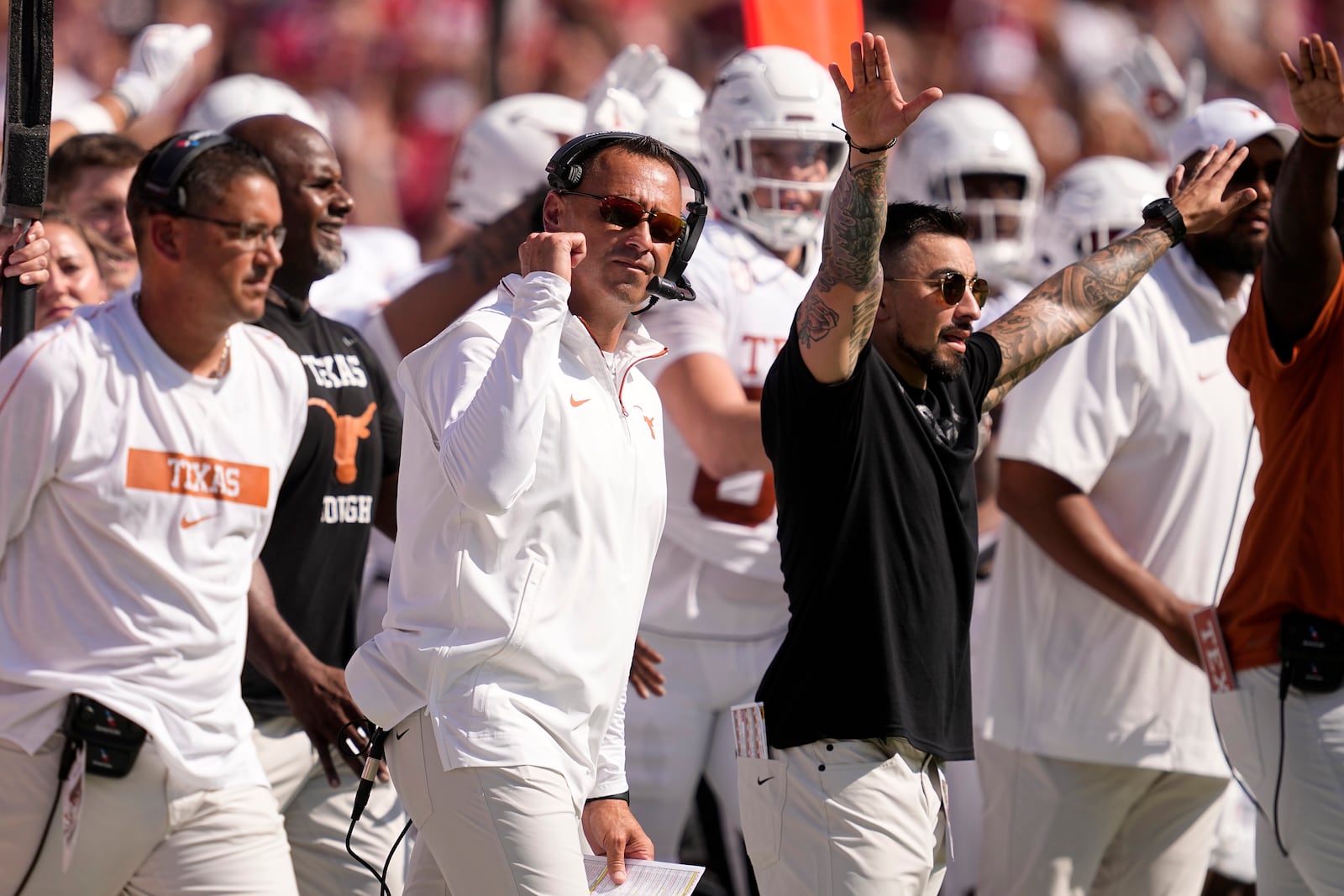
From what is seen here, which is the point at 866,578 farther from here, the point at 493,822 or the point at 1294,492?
the point at 1294,492

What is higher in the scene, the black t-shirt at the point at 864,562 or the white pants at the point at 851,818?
the black t-shirt at the point at 864,562

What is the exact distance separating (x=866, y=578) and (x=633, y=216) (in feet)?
2.71

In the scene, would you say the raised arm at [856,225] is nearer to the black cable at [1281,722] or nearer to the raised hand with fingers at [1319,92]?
the raised hand with fingers at [1319,92]

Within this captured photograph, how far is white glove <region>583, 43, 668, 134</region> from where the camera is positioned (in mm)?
6535

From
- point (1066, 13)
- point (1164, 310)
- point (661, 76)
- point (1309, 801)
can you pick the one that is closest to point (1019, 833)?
point (1309, 801)

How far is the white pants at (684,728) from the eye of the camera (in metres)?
5.27

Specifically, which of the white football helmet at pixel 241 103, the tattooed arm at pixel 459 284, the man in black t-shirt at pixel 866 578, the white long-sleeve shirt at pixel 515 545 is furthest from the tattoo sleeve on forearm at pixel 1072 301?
the white football helmet at pixel 241 103

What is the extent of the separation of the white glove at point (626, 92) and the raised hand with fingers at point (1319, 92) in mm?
2554

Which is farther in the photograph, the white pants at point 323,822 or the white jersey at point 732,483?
the white jersey at point 732,483

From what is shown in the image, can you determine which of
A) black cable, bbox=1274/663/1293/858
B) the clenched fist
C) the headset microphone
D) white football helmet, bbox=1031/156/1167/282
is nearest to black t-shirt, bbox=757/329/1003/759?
the headset microphone

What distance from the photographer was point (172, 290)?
3.99 m

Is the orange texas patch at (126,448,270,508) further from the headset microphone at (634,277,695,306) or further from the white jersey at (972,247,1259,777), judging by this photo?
the white jersey at (972,247,1259,777)

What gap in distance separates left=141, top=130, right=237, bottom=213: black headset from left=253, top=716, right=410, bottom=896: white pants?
50.3 inches

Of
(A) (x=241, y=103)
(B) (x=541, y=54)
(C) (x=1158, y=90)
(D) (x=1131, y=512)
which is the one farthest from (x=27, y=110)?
(B) (x=541, y=54)
